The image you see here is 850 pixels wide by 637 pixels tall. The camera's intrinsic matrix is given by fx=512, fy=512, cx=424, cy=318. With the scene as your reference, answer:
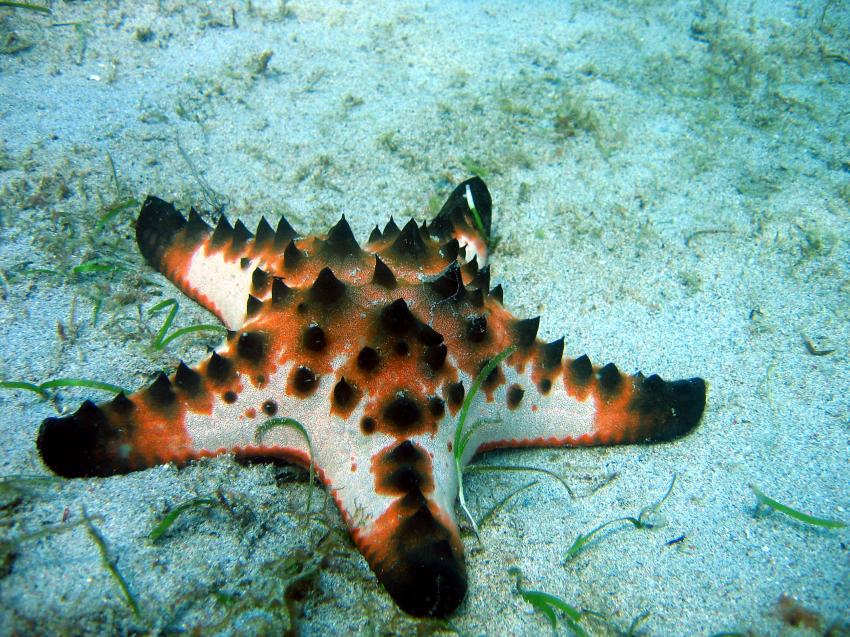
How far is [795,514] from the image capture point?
2605 mm

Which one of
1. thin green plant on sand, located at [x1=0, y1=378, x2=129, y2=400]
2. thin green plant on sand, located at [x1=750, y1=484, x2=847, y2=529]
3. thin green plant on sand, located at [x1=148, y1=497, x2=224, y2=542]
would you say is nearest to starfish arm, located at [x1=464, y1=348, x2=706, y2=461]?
thin green plant on sand, located at [x1=750, y1=484, x2=847, y2=529]

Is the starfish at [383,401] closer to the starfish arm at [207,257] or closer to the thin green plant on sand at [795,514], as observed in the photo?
the starfish arm at [207,257]

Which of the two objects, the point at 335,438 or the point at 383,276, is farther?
the point at 383,276

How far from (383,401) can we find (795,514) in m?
2.19

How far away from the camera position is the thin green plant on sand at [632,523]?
8.08ft

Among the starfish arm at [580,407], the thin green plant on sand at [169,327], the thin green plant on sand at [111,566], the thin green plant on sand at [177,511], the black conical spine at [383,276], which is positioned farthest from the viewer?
the thin green plant on sand at [169,327]

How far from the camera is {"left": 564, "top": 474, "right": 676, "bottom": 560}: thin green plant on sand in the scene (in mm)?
2463

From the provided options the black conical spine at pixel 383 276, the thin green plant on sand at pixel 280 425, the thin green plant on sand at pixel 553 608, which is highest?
the black conical spine at pixel 383 276

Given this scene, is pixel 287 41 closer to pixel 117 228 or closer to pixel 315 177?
pixel 315 177

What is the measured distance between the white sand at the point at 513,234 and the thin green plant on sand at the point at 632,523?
45 mm

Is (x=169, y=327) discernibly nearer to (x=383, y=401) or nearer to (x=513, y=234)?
(x=383, y=401)

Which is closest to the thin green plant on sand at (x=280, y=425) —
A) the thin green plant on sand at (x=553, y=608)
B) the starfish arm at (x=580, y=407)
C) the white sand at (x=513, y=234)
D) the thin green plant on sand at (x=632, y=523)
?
the white sand at (x=513, y=234)

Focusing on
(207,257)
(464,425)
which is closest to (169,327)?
(207,257)

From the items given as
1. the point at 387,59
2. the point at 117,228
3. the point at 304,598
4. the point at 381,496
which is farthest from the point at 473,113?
A: the point at 304,598
